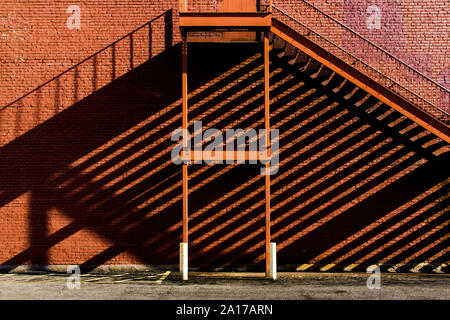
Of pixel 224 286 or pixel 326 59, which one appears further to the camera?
pixel 326 59

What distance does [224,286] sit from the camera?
8.95 metres

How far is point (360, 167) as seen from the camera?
1091cm

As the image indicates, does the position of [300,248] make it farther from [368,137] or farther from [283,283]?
[368,137]

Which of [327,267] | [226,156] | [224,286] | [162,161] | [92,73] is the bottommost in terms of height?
[224,286]

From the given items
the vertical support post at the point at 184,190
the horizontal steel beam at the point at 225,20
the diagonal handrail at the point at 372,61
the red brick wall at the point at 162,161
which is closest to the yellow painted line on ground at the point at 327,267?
the red brick wall at the point at 162,161

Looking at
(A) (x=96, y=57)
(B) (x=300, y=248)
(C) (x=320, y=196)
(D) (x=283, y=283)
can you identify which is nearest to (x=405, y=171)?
(C) (x=320, y=196)

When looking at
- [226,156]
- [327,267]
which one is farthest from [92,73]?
[327,267]

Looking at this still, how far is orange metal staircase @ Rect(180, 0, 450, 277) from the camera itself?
31.0ft

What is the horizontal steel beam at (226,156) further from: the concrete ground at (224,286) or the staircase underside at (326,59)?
the concrete ground at (224,286)

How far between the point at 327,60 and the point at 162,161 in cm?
451

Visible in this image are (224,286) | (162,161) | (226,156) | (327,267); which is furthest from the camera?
(162,161)

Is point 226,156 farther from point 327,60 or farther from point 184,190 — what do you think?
point 327,60

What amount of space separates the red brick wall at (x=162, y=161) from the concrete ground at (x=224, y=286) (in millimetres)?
682

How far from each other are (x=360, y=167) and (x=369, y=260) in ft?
7.38
